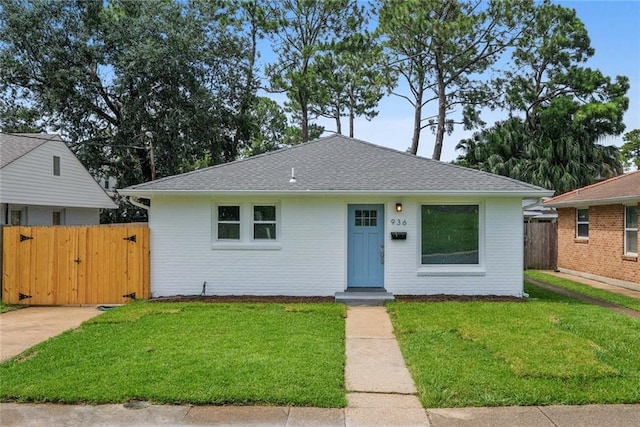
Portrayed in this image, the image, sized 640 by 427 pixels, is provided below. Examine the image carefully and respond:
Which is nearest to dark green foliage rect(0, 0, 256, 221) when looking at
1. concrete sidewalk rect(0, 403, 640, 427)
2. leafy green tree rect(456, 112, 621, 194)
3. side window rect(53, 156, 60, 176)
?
side window rect(53, 156, 60, 176)

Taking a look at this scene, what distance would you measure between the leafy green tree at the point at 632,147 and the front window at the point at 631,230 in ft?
112

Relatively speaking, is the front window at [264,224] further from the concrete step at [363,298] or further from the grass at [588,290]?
the grass at [588,290]

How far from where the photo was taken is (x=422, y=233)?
10.8 m

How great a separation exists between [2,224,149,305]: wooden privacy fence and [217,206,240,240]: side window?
2242 millimetres

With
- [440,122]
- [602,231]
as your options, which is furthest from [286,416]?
[440,122]

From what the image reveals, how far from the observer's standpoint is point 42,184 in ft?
63.4

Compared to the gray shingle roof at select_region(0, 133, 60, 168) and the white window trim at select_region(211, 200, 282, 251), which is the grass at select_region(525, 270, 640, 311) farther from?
the gray shingle roof at select_region(0, 133, 60, 168)

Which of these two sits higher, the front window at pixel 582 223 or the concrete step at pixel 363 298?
the front window at pixel 582 223

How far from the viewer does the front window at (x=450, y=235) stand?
10797mm

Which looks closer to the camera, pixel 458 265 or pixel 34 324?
pixel 34 324

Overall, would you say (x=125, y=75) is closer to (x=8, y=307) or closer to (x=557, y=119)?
(x=8, y=307)

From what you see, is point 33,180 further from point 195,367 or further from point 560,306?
point 560,306

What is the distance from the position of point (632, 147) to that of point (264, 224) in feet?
143

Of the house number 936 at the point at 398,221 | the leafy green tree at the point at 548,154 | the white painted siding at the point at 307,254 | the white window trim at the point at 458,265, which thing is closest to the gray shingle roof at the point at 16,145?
the white painted siding at the point at 307,254
